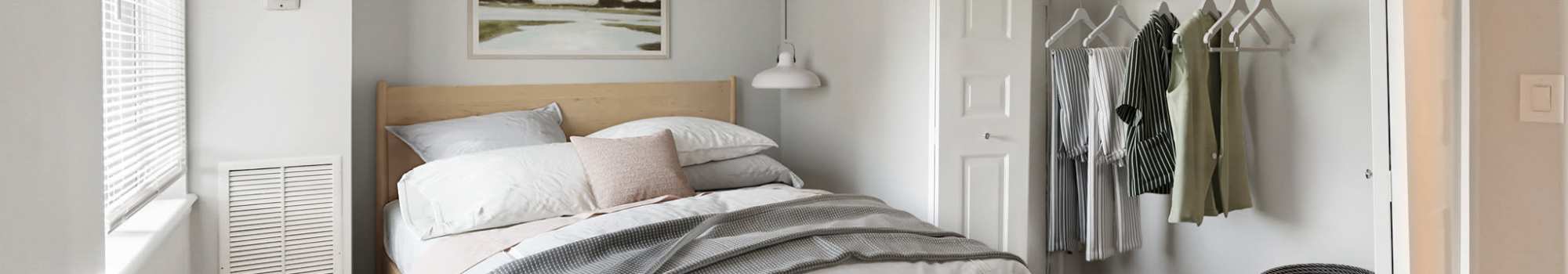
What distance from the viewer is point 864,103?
370cm

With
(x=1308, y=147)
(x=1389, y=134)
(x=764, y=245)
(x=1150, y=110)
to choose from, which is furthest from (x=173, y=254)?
(x=1308, y=147)

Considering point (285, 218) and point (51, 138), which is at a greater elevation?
point (51, 138)

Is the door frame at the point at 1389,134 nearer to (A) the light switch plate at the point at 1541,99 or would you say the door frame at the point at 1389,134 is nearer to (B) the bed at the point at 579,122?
(A) the light switch plate at the point at 1541,99

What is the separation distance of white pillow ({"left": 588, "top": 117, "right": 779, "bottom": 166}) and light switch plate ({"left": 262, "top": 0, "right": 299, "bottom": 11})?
41.0 inches

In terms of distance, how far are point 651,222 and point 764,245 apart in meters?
0.41

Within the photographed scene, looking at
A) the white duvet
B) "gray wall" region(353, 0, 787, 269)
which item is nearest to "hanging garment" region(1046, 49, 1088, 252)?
the white duvet

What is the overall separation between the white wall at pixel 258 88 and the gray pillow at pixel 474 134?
41cm

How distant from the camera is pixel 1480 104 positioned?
1381 mm

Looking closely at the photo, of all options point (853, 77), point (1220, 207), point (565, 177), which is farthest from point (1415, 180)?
point (853, 77)

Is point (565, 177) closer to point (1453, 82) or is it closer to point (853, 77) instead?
point (853, 77)

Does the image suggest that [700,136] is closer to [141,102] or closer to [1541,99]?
[141,102]

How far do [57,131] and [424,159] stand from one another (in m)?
2.05

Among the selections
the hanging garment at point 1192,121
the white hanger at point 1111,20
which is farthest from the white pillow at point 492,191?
the hanging garment at point 1192,121

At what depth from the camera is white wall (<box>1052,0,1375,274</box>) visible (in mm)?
2816
